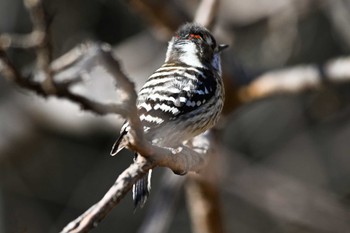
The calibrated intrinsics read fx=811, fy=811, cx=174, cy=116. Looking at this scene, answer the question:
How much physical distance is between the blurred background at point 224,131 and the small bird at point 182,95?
218 cm

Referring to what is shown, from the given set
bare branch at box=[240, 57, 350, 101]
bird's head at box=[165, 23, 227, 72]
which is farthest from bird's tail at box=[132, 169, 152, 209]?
bare branch at box=[240, 57, 350, 101]

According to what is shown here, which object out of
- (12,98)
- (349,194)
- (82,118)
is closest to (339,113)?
(349,194)

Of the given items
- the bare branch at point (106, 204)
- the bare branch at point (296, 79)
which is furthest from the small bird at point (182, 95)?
the bare branch at point (296, 79)

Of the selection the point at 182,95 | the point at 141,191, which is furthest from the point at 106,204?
the point at 182,95

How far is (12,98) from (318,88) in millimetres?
3609

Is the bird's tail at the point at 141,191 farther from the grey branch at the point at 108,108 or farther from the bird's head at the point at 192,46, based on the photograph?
the bird's head at the point at 192,46

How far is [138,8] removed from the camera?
6496mm

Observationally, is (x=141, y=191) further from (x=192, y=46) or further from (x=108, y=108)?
(x=192, y=46)

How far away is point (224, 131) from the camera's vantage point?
753 cm

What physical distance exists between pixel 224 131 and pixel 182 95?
3317mm

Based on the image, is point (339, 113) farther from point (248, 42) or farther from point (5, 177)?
point (5, 177)

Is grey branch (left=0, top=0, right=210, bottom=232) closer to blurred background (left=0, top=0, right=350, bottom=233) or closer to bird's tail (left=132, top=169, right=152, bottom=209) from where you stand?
bird's tail (left=132, top=169, right=152, bottom=209)

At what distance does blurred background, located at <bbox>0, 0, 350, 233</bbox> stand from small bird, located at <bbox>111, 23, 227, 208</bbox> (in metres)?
2.18

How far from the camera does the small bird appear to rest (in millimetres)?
3910
